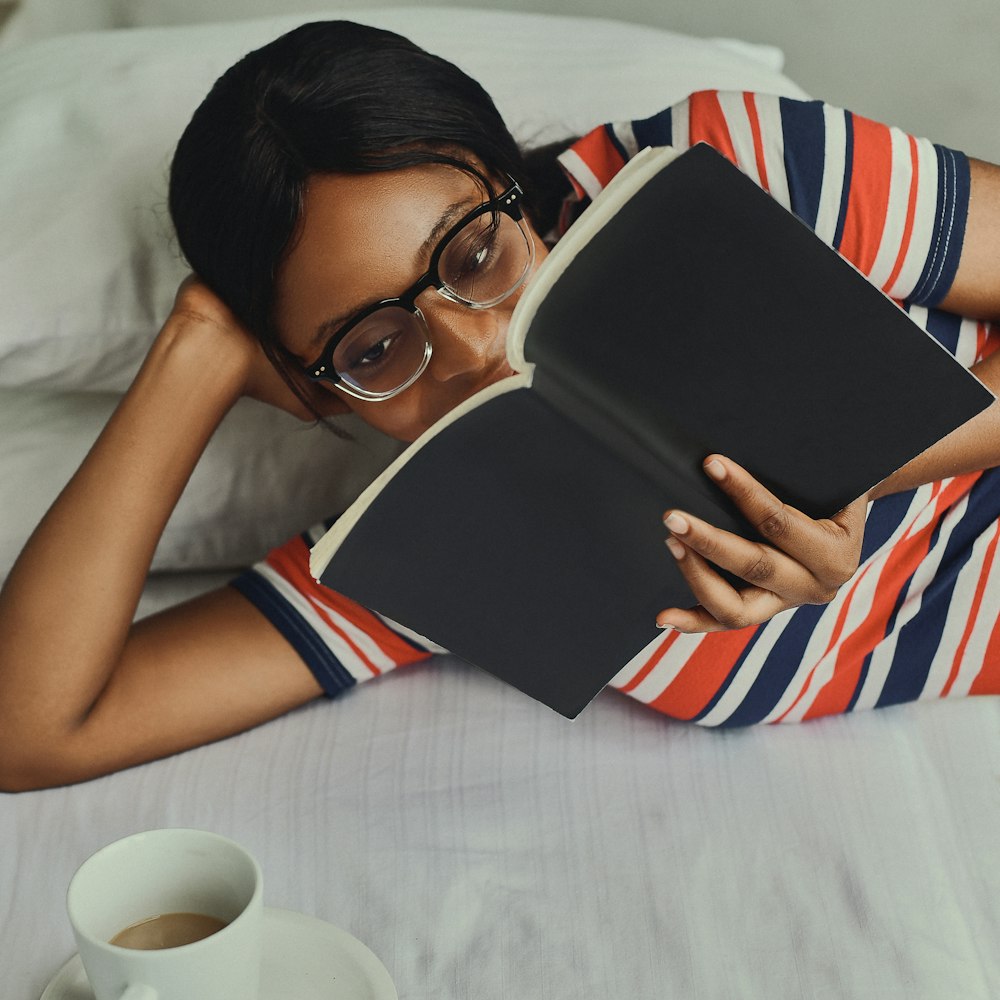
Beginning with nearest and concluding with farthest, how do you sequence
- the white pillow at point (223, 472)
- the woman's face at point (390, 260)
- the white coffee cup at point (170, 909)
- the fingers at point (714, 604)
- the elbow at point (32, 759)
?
the white coffee cup at point (170, 909) < the fingers at point (714, 604) < the woman's face at point (390, 260) < the elbow at point (32, 759) < the white pillow at point (223, 472)

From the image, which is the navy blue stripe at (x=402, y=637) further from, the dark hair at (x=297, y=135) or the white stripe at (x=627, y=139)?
the white stripe at (x=627, y=139)

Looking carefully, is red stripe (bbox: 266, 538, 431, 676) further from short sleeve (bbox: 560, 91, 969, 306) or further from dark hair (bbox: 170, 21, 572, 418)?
short sleeve (bbox: 560, 91, 969, 306)

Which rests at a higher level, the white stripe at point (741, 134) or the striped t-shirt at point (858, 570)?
the white stripe at point (741, 134)

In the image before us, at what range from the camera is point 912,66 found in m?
1.35

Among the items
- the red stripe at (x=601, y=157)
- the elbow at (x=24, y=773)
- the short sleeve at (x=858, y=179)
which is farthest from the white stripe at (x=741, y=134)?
the elbow at (x=24, y=773)

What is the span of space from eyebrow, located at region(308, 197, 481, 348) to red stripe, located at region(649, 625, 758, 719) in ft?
1.25

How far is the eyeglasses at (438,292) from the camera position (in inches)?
29.8

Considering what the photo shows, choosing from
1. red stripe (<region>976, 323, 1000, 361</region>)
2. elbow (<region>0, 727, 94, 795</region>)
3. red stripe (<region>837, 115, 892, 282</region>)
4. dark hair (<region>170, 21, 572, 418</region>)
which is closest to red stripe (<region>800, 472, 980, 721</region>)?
red stripe (<region>976, 323, 1000, 361</region>)

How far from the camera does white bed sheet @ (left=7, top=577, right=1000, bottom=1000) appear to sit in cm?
67

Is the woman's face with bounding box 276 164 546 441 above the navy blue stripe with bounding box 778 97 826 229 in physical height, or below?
below

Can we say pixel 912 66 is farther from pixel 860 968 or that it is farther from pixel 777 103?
pixel 860 968

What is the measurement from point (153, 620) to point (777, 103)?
67 centimetres

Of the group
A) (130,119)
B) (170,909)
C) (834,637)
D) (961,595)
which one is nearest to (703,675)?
(834,637)

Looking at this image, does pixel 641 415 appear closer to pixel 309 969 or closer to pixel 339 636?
pixel 309 969
